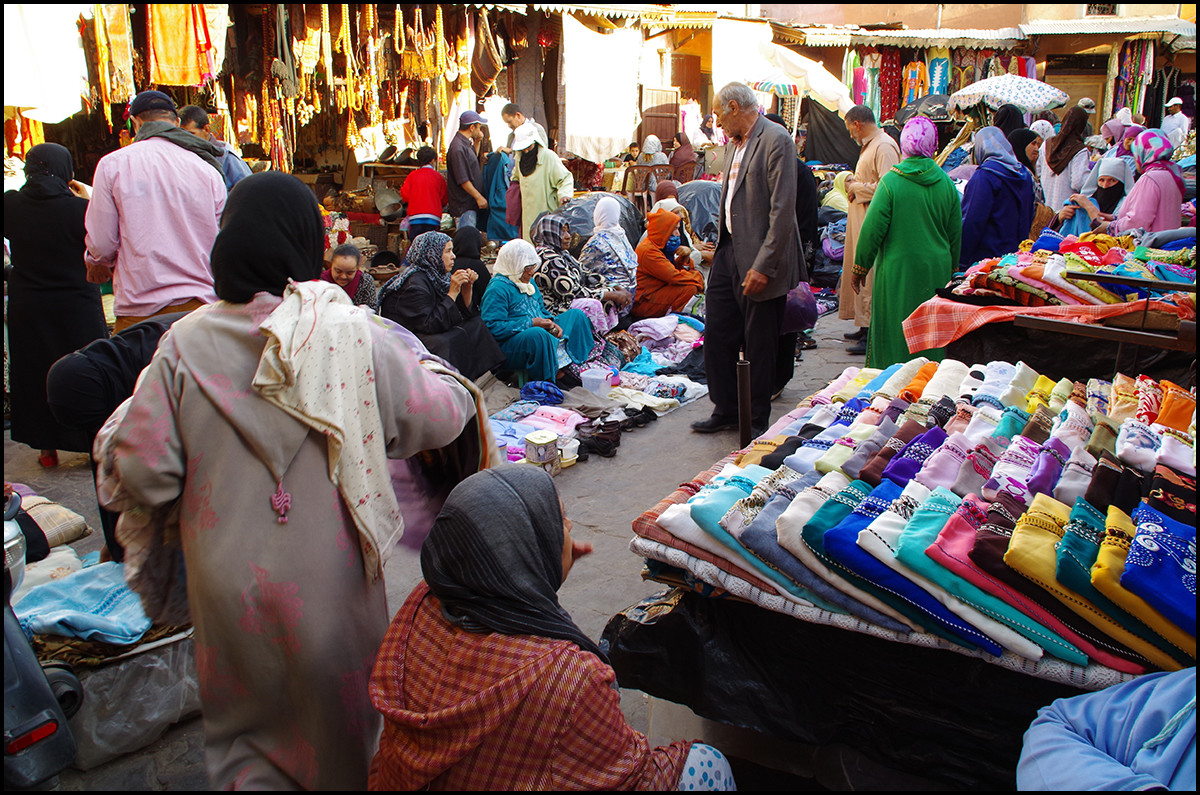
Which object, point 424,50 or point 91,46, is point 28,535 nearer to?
point 91,46

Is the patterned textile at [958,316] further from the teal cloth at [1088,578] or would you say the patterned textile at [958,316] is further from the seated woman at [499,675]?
the seated woman at [499,675]

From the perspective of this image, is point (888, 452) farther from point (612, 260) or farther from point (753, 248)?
point (612, 260)

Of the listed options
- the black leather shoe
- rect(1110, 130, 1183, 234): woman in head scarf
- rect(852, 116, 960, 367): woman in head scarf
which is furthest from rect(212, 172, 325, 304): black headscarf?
rect(1110, 130, 1183, 234): woman in head scarf

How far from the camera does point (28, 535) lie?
2.69m

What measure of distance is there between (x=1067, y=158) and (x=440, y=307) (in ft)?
23.7

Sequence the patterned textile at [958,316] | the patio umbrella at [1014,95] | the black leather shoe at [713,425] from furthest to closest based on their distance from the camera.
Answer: the patio umbrella at [1014,95] < the black leather shoe at [713,425] < the patterned textile at [958,316]

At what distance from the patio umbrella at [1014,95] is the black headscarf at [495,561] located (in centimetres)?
1268

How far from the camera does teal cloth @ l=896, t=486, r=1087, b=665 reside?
67.7 inches

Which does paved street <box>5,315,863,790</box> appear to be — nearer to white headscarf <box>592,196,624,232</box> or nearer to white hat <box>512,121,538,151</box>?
white headscarf <box>592,196,624,232</box>

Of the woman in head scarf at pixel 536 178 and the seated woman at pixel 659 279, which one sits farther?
the woman in head scarf at pixel 536 178

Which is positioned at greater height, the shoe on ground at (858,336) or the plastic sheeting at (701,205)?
the plastic sheeting at (701,205)

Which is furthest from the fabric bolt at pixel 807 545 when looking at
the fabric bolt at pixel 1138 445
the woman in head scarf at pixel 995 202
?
the woman in head scarf at pixel 995 202

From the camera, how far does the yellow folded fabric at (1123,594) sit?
5.23 feet

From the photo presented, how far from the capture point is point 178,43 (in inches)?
241
